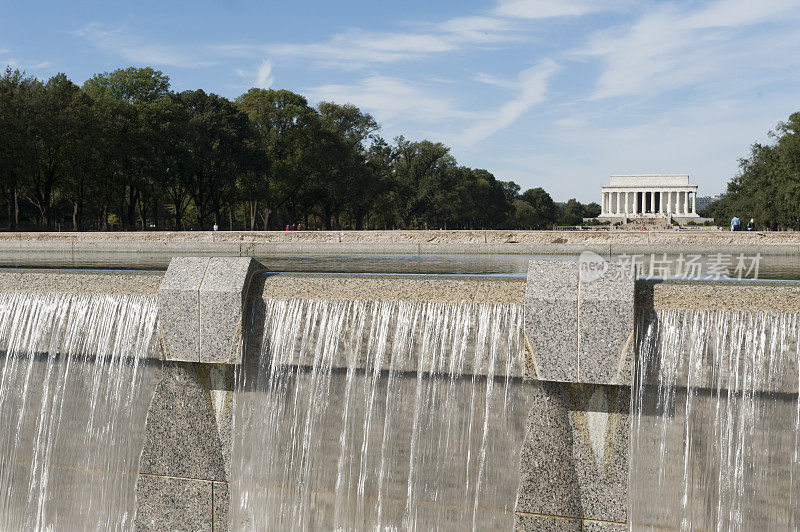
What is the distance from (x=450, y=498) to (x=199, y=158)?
165 ft

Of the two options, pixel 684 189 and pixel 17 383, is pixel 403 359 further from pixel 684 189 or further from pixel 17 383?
pixel 684 189

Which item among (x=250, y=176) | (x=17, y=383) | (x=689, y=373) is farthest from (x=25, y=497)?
(x=250, y=176)

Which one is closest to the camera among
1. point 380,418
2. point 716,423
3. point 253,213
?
point 716,423

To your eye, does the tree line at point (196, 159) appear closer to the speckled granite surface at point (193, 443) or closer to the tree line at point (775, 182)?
the tree line at point (775, 182)

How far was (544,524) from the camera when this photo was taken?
17.7ft

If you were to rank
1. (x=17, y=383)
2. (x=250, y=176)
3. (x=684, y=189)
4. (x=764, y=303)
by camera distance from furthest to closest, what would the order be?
(x=684, y=189) → (x=250, y=176) → (x=17, y=383) → (x=764, y=303)

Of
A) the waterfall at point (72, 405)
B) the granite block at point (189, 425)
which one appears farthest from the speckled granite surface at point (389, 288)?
the waterfall at point (72, 405)

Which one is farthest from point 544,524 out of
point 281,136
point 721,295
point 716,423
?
point 281,136

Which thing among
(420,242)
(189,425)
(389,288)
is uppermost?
(420,242)

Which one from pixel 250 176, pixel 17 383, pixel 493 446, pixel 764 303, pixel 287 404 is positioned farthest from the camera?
pixel 250 176

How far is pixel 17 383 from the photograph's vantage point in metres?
7.09

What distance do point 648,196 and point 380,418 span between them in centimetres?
16246

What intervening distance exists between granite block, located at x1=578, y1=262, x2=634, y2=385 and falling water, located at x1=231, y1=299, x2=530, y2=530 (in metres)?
0.54

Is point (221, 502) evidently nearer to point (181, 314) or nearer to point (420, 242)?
point (181, 314)
